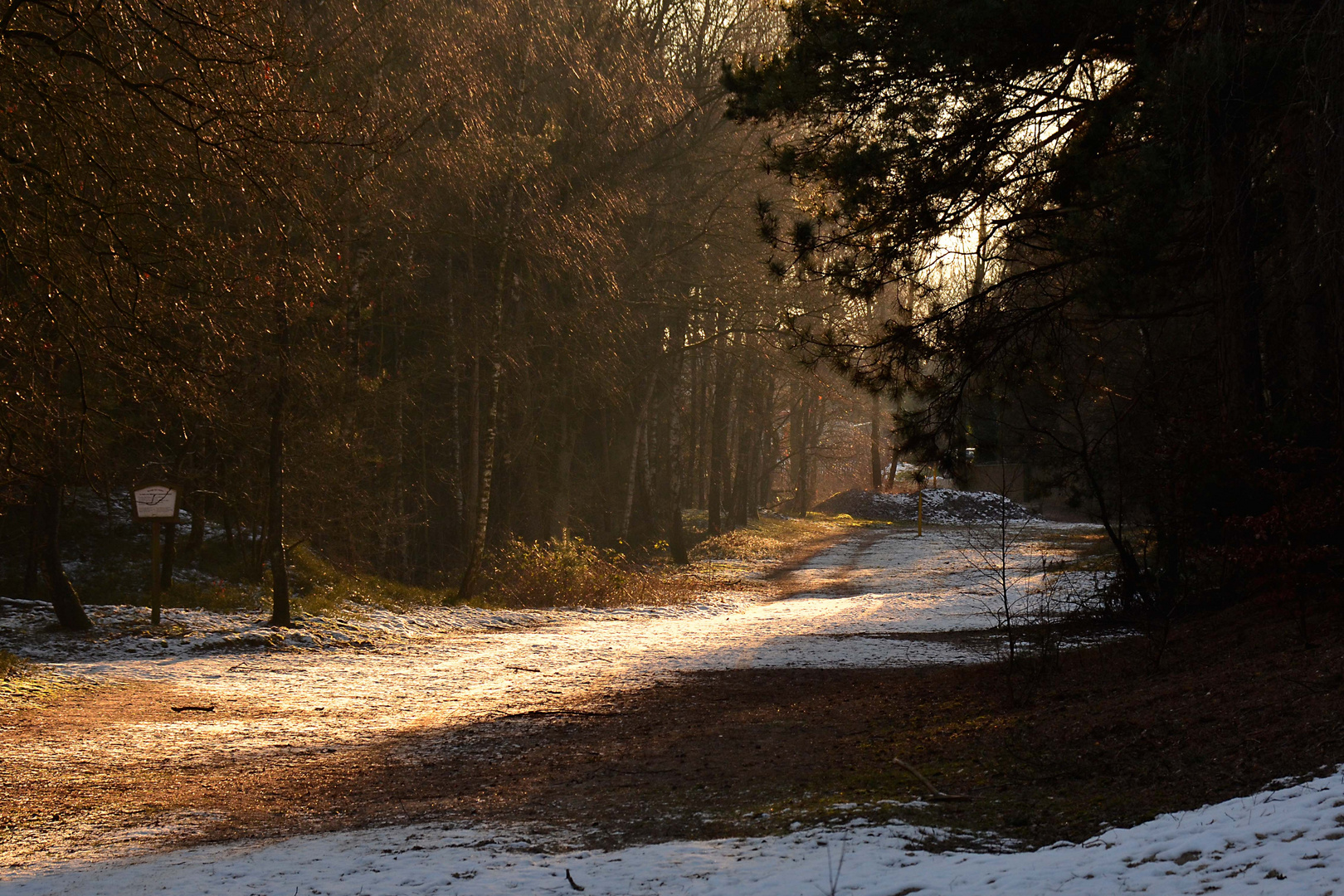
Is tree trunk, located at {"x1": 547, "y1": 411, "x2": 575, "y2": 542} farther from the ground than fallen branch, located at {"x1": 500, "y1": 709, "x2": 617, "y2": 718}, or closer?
farther from the ground

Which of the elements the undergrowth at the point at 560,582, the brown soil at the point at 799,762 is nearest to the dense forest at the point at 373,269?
the undergrowth at the point at 560,582

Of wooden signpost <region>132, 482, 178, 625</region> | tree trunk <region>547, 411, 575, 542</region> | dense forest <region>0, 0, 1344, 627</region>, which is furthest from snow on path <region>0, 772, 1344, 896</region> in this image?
tree trunk <region>547, 411, 575, 542</region>

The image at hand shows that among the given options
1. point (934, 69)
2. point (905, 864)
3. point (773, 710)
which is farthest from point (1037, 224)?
point (905, 864)

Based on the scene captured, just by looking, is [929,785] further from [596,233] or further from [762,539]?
[762,539]

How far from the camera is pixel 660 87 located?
20.5 metres

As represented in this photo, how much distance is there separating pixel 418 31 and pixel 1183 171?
1081cm

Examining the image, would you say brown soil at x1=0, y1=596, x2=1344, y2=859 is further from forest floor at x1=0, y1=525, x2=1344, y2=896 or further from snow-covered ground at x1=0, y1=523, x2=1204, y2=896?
snow-covered ground at x1=0, y1=523, x2=1204, y2=896

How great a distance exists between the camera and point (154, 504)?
534 inches

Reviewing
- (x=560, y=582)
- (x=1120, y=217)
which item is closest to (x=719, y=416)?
(x=560, y=582)

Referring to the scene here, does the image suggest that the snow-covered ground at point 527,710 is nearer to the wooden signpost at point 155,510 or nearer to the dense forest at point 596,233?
the wooden signpost at point 155,510

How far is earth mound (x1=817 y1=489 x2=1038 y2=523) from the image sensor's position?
166 ft

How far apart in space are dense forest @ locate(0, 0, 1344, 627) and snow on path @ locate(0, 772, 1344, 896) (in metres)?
3.98

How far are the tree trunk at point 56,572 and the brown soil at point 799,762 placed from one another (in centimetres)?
320

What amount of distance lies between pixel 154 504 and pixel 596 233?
8398 millimetres
